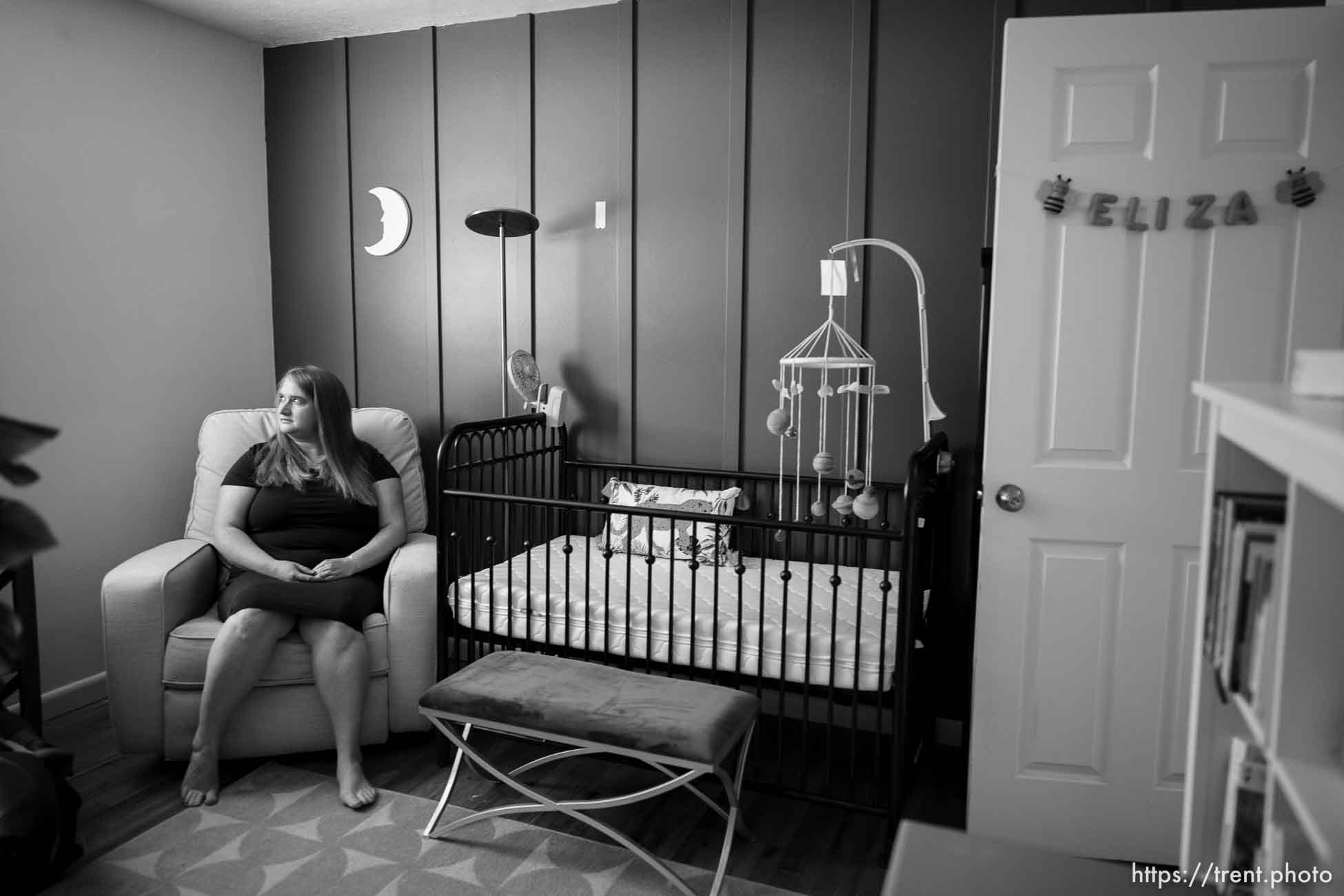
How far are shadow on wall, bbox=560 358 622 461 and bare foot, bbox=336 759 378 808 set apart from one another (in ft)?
4.29

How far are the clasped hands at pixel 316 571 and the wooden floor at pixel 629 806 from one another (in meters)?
0.54

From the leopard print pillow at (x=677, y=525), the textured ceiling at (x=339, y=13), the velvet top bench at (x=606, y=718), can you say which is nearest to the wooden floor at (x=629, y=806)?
the velvet top bench at (x=606, y=718)

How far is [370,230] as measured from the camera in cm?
365

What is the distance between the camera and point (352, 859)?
2.21m

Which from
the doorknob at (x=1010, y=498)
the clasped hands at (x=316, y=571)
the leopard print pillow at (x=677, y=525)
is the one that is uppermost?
the doorknob at (x=1010, y=498)

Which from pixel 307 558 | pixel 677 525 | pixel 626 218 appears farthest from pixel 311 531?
pixel 626 218

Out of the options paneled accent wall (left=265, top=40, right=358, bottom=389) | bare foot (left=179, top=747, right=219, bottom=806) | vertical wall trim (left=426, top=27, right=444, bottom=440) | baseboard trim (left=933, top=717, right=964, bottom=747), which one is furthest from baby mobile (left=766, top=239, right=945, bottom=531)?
paneled accent wall (left=265, top=40, right=358, bottom=389)

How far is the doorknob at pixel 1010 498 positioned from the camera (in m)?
2.21

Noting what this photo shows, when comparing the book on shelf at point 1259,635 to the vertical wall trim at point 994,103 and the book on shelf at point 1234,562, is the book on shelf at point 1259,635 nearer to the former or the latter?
the book on shelf at point 1234,562

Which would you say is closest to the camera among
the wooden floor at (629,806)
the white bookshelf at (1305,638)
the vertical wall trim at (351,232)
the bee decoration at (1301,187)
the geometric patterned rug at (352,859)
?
the white bookshelf at (1305,638)

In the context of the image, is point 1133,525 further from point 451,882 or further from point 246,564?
point 246,564

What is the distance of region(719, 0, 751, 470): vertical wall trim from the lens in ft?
9.88

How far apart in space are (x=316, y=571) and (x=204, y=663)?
0.38m

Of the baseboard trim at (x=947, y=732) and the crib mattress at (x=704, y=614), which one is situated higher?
the crib mattress at (x=704, y=614)
